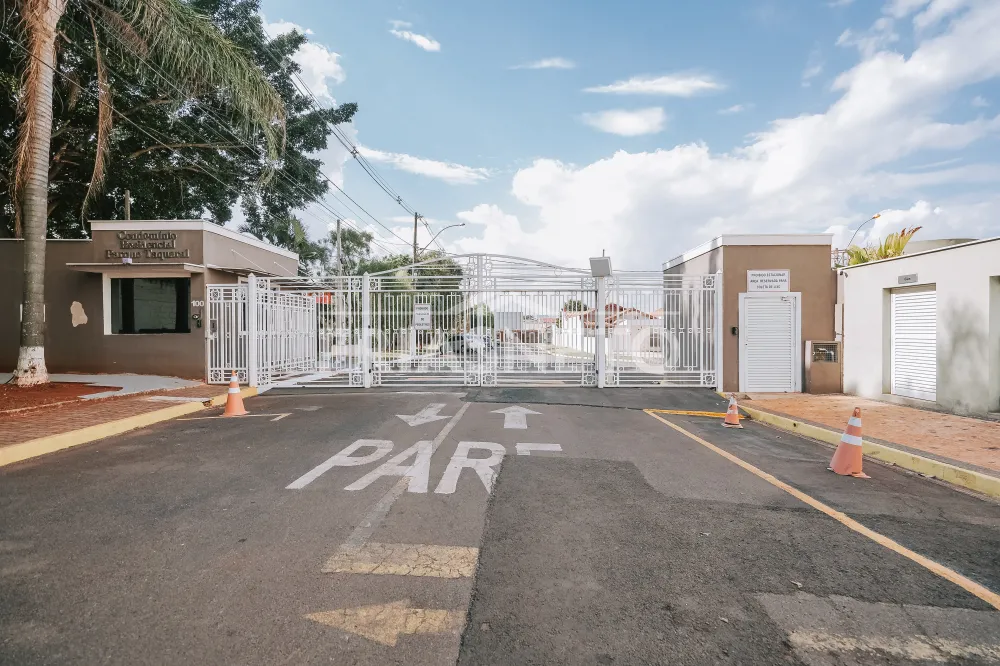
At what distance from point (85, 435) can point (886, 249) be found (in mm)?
17456

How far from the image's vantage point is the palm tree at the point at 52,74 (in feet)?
36.7

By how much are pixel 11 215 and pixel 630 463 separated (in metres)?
25.3

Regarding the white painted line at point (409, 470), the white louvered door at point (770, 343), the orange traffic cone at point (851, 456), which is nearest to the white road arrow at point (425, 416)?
the white painted line at point (409, 470)

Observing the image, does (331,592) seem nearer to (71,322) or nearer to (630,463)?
(630,463)

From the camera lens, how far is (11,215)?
2031cm

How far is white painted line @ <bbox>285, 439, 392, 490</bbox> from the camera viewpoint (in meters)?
5.32

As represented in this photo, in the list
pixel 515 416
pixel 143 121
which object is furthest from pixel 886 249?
pixel 143 121

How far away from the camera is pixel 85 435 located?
734 cm

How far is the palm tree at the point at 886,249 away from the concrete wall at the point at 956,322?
207 centimetres

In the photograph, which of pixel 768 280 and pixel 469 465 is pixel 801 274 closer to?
pixel 768 280

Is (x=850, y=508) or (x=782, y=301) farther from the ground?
(x=782, y=301)

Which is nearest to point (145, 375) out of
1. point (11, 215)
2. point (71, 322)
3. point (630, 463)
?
point (71, 322)

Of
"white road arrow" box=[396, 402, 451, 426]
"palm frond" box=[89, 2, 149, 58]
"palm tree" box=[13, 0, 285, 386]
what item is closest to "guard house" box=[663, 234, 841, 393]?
"white road arrow" box=[396, 402, 451, 426]

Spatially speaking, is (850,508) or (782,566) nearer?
(782,566)
